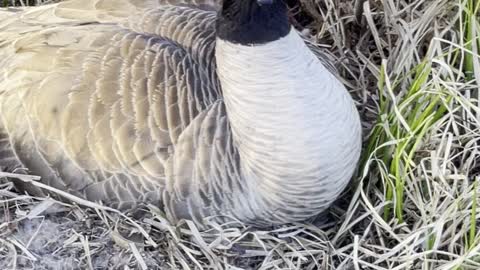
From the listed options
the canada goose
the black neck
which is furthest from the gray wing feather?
the black neck

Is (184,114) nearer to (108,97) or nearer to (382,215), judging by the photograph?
(108,97)

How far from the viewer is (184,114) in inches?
73.5

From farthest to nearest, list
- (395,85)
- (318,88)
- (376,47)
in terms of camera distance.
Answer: (376,47) < (395,85) < (318,88)

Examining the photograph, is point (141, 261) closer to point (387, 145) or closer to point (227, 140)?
point (227, 140)

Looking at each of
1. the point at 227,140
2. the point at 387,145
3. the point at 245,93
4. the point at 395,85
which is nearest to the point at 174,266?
the point at 227,140

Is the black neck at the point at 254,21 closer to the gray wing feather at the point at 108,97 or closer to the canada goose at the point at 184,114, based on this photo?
the canada goose at the point at 184,114

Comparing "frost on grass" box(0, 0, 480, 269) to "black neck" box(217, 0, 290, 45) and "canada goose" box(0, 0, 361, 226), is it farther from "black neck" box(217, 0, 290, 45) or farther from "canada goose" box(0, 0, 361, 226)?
"black neck" box(217, 0, 290, 45)

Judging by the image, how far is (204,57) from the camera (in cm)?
198

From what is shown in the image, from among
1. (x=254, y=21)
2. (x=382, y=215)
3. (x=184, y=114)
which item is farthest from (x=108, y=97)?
(x=382, y=215)

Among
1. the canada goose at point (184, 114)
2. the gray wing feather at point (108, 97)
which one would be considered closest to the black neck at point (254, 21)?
the canada goose at point (184, 114)

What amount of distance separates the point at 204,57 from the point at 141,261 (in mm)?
504

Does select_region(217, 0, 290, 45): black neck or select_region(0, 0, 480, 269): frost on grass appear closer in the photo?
select_region(217, 0, 290, 45): black neck

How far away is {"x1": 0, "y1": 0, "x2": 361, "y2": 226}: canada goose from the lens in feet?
5.71

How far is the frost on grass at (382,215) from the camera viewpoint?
180 cm
